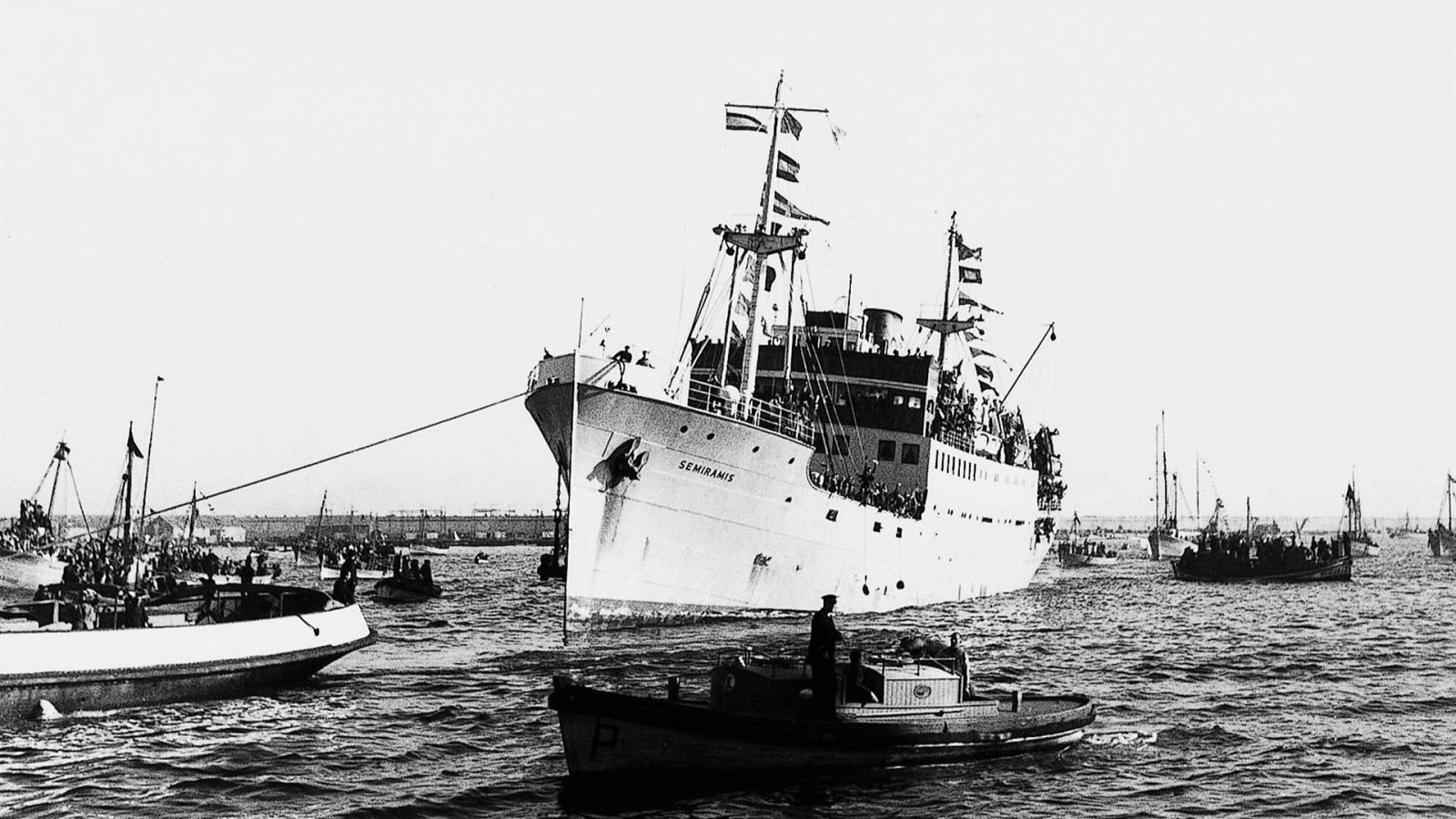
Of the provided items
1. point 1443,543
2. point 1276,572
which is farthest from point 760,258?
point 1443,543

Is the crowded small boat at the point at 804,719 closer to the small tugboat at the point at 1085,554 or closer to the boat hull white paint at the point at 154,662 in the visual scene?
the boat hull white paint at the point at 154,662

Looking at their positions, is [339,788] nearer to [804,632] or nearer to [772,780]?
[772,780]

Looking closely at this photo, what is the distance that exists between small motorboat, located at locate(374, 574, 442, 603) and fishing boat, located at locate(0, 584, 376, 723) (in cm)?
2339

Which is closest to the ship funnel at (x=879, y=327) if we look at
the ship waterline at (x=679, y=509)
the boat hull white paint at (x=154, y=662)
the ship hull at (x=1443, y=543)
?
the ship waterline at (x=679, y=509)

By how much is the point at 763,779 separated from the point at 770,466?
638 inches

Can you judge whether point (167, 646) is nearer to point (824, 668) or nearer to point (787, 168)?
point (824, 668)

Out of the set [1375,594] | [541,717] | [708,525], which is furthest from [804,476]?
[1375,594]

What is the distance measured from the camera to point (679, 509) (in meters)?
30.3

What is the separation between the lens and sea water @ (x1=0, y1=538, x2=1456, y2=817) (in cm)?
1533

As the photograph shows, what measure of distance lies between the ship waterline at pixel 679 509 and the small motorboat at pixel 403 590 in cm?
2120

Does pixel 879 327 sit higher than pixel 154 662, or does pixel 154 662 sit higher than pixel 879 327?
pixel 879 327

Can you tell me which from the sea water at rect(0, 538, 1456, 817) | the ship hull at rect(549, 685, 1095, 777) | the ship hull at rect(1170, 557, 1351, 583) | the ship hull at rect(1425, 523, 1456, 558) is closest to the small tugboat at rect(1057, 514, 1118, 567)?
the ship hull at rect(1425, 523, 1456, 558)

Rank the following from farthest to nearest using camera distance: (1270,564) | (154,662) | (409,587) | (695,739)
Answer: (1270,564), (409,587), (154,662), (695,739)

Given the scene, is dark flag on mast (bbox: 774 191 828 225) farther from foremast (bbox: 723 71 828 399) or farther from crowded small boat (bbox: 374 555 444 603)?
crowded small boat (bbox: 374 555 444 603)
